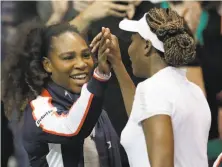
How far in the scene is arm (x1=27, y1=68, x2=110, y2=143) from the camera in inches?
67.7

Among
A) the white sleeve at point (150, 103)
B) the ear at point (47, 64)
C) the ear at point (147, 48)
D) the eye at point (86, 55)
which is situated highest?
the ear at point (147, 48)

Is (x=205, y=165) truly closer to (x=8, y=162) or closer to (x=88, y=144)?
(x=88, y=144)

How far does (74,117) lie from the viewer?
5.70ft

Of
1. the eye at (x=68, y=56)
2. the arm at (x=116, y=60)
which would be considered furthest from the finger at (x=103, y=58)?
the eye at (x=68, y=56)

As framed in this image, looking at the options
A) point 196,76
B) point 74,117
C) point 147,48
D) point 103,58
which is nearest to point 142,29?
point 147,48

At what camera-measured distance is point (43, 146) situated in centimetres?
178

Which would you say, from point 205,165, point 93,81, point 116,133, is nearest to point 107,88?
point 93,81

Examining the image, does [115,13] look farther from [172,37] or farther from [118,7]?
[172,37]

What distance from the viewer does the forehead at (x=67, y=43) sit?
1.79m

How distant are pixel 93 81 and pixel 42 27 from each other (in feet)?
0.98

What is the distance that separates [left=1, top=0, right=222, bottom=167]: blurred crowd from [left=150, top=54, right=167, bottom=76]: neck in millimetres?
78

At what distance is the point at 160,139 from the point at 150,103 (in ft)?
0.43

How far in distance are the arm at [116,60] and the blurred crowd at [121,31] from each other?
0.06 ft

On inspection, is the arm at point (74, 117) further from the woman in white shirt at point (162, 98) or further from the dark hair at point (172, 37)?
the dark hair at point (172, 37)
